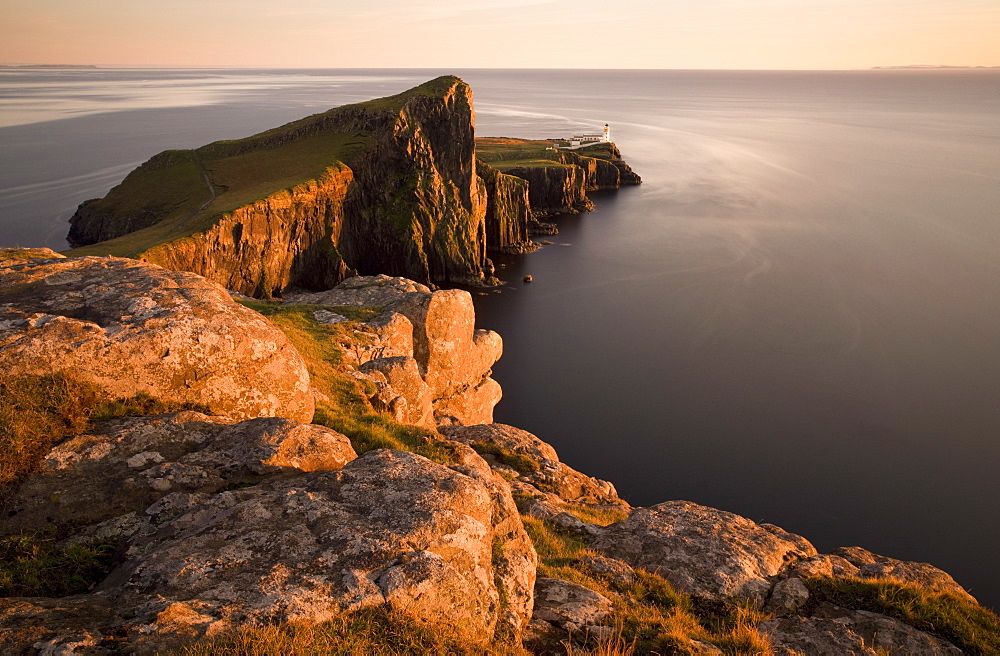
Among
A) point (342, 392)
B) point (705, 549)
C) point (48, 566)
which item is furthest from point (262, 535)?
point (705, 549)

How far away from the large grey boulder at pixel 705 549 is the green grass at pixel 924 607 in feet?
4.67

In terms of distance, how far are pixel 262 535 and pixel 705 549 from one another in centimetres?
1152

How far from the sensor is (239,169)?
3565 inches

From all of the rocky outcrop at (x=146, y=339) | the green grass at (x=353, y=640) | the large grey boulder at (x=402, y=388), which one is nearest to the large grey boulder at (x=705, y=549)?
the green grass at (x=353, y=640)

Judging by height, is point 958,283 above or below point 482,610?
below

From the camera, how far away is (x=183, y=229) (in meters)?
64.1

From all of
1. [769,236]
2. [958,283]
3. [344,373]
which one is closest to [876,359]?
[958,283]

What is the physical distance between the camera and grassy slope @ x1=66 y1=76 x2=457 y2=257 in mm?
75312

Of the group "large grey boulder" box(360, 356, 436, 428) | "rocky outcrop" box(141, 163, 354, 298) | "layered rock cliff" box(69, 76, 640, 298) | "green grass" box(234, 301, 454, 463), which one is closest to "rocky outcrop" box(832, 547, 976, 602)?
"green grass" box(234, 301, 454, 463)

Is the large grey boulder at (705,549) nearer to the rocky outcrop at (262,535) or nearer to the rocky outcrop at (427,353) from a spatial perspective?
the rocky outcrop at (262,535)

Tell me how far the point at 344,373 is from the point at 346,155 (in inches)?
2957

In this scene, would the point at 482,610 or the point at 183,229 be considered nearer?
the point at 482,610

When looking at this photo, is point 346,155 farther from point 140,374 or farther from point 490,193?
point 140,374

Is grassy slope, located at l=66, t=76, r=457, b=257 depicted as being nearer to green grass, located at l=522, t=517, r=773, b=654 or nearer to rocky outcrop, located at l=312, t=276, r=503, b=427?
rocky outcrop, located at l=312, t=276, r=503, b=427
